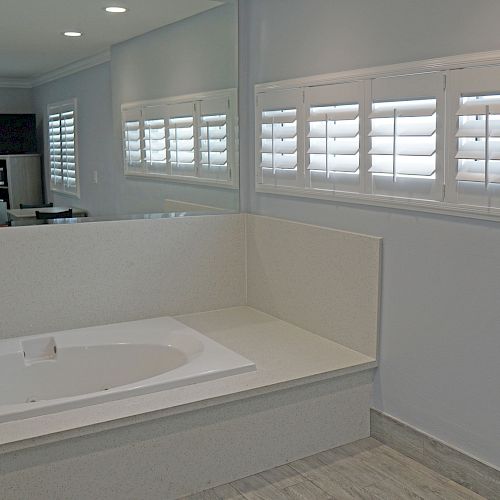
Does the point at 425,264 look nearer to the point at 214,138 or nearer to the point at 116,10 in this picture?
the point at 214,138

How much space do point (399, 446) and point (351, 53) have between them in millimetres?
1680

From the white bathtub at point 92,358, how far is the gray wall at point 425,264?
0.69 meters

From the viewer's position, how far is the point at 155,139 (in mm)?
3576

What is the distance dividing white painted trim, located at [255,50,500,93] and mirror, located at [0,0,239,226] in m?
0.42

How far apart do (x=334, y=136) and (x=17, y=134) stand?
143cm

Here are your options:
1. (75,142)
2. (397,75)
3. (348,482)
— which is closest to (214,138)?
(75,142)

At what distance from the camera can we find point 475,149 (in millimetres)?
2463

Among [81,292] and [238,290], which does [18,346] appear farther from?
[238,290]

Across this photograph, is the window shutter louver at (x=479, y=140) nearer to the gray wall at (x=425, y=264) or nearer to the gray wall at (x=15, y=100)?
the gray wall at (x=425, y=264)

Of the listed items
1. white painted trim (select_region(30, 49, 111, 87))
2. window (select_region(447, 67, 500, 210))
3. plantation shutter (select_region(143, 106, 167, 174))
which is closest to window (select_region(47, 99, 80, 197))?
white painted trim (select_region(30, 49, 111, 87))

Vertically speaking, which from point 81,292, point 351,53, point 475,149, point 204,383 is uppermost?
point 351,53

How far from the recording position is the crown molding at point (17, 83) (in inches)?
125

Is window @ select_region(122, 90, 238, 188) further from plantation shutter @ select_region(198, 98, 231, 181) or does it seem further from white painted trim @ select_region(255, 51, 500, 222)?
white painted trim @ select_region(255, 51, 500, 222)

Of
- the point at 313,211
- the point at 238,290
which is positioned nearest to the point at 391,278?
the point at 313,211
